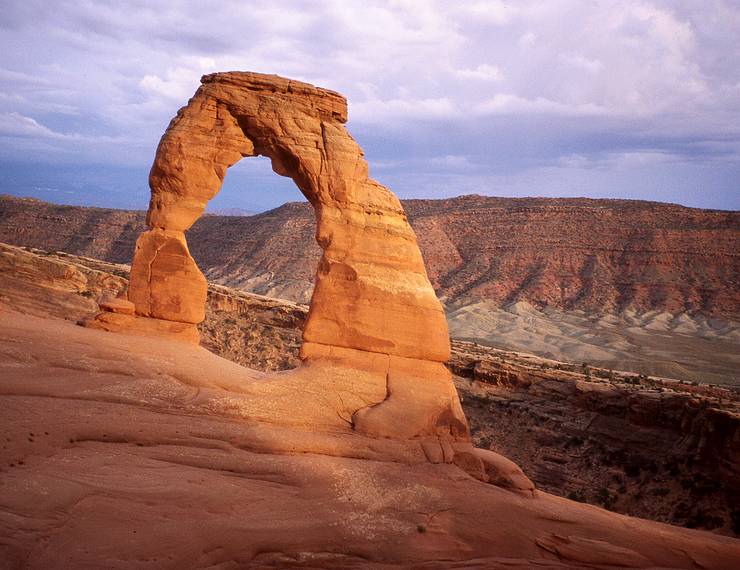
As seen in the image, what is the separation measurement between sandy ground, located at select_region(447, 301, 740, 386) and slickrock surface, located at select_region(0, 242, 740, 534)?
25.8 m

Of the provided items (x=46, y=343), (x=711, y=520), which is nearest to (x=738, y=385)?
(x=711, y=520)

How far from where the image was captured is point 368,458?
12125mm

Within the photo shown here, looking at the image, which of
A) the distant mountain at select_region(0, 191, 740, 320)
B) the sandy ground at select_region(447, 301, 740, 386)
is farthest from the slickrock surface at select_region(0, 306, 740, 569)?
the distant mountain at select_region(0, 191, 740, 320)

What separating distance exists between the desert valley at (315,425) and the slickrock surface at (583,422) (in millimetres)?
88

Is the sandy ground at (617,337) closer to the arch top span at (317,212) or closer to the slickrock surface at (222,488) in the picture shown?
the arch top span at (317,212)

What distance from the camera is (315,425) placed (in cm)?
1240

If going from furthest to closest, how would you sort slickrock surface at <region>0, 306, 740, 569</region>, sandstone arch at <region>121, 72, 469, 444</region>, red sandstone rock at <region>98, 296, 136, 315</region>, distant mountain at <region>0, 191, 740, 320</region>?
1. distant mountain at <region>0, 191, 740, 320</region>
2. red sandstone rock at <region>98, 296, 136, 315</region>
3. sandstone arch at <region>121, 72, 469, 444</region>
4. slickrock surface at <region>0, 306, 740, 569</region>

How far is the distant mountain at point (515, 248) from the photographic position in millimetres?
81188

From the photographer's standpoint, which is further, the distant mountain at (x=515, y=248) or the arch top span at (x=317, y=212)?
the distant mountain at (x=515, y=248)

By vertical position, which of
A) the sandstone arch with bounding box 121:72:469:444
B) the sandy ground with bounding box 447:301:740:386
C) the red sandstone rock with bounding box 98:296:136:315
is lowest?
the sandy ground with bounding box 447:301:740:386

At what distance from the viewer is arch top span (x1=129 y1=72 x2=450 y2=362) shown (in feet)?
46.9

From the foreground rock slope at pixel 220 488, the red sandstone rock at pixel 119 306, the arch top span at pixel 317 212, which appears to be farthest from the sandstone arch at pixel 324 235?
the foreground rock slope at pixel 220 488

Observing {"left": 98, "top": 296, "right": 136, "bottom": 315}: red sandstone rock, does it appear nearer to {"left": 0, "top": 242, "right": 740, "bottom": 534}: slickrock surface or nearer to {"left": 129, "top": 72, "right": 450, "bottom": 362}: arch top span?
{"left": 129, "top": 72, "right": 450, "bottom": 362}: arch top span

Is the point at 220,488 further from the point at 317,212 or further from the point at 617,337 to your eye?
the point at 617,337
